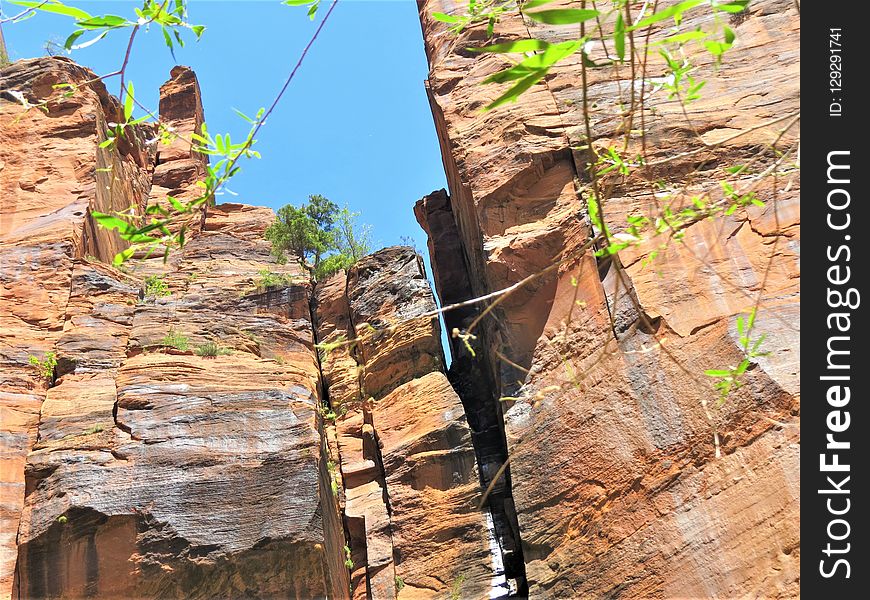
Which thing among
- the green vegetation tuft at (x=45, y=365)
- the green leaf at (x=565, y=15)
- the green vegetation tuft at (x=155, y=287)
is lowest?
the green leaf at (x=565, y=15)

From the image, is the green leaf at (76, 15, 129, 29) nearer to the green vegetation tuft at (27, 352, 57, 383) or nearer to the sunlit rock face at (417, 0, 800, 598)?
the sunlit rock face at (417, 0, 800, 598)

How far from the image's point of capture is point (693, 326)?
10312 millimetres

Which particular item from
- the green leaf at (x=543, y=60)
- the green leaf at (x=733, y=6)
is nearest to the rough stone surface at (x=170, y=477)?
the green leaf at (x=543, y=60)

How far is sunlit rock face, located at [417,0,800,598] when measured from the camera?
909cm

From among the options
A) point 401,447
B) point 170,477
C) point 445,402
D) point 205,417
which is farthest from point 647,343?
point 170,477

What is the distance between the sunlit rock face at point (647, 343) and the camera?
909 centimetres

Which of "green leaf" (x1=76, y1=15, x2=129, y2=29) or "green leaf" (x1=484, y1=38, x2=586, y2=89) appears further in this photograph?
"green leaf" (x1=76, y1=15, x2=129, y2=29)

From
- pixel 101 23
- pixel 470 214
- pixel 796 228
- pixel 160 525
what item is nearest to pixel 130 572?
pixel 160 525

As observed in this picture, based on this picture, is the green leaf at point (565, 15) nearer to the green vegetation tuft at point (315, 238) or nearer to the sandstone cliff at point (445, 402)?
the sandstone cliff at point (445, 402)

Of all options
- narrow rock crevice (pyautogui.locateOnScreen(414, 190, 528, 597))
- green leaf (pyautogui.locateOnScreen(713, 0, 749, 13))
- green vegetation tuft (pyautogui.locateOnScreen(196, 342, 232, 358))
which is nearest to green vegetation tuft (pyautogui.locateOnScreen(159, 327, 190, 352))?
green vegetation tuft (pyautogui.locateOnScreen(196, 342, 232, 358))
